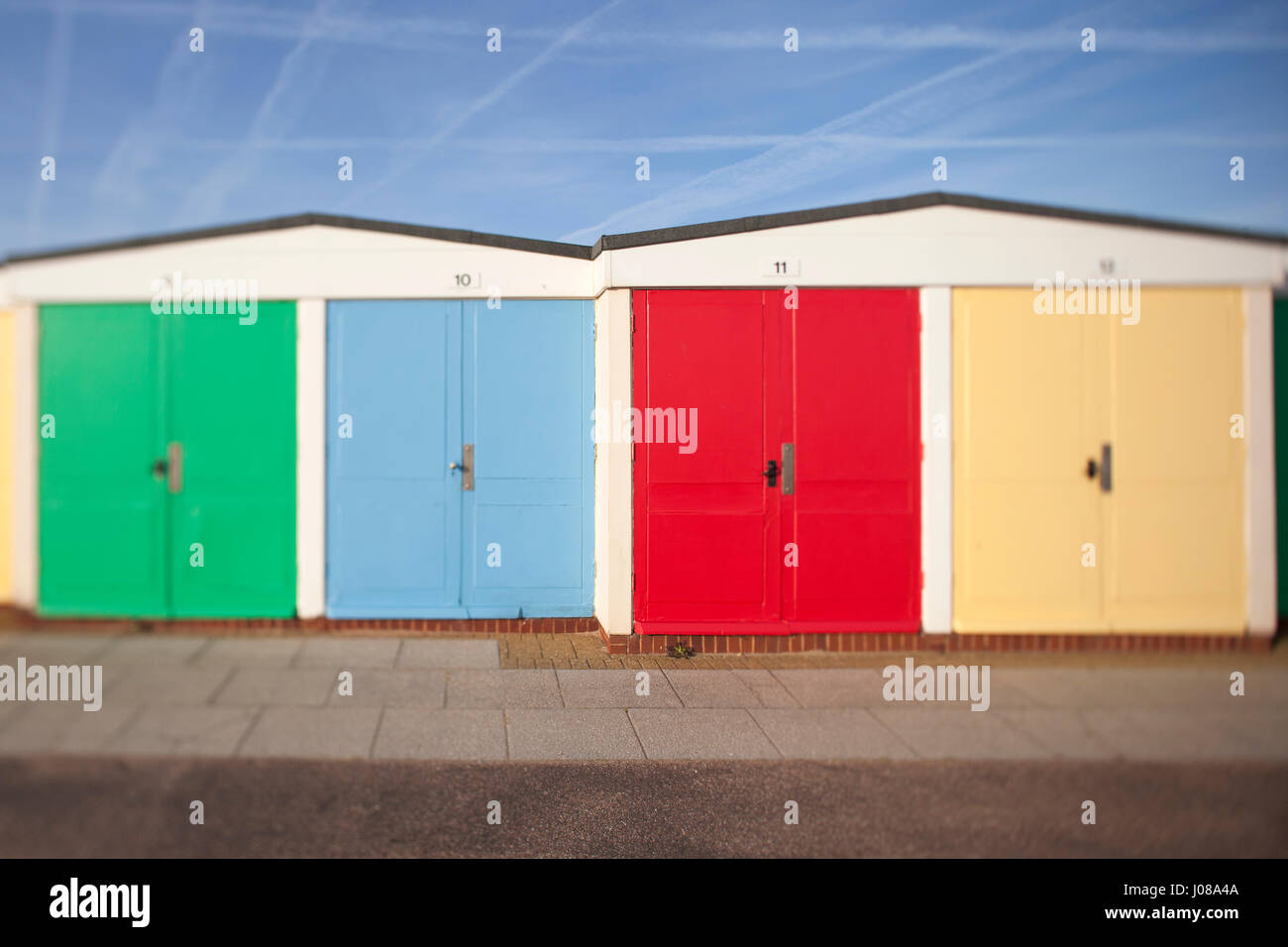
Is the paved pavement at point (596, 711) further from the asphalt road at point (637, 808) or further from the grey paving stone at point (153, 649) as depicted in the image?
the asphalt road at point (637, 808)

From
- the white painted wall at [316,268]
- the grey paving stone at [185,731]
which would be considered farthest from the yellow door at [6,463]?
the grey paving stone at [185,731]

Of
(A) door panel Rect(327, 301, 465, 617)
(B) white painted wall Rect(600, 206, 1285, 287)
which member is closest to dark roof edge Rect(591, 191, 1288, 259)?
(B) white painted wall Rect(600, 206, 1285, 287)

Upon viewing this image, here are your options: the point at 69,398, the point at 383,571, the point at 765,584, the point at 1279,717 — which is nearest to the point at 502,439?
the point at 383,571

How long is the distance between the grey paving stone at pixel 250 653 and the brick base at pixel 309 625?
294 mm

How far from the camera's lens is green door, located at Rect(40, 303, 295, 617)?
845 cm

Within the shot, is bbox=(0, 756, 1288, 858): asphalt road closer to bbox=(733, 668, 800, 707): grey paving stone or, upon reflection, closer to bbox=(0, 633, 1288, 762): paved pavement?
bbox=(0, 633, 1288, 762): paved pavement

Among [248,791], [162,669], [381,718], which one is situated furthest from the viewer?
[162,669]

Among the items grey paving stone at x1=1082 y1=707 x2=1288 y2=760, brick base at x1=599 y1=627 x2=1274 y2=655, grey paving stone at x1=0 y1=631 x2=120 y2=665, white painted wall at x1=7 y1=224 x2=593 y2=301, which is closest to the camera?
grey paving stone at x1=1082 y1=707 x2=1288 y2=760

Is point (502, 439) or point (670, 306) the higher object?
point (670, 306)

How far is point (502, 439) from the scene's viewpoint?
8.65m

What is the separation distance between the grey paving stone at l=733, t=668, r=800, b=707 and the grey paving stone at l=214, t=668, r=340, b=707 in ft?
9.55

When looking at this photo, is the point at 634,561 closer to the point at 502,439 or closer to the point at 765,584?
the point at 765,584

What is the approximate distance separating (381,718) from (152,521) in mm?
4140

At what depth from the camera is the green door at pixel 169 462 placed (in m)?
8.45
